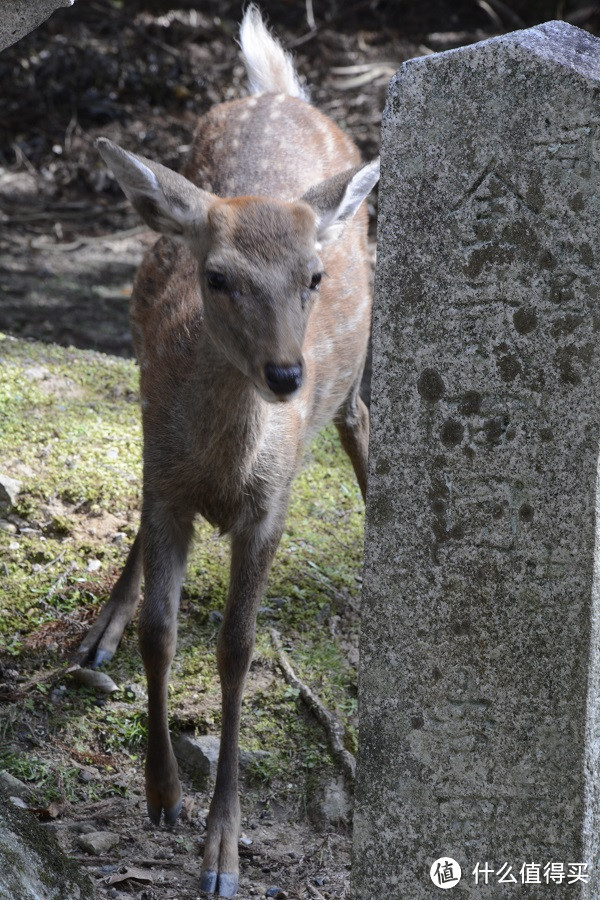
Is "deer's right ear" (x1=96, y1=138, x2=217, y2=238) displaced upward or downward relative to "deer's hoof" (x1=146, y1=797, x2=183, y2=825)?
upward

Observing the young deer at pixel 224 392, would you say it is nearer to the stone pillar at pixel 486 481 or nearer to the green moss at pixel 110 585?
the green moss at pixel 110 585

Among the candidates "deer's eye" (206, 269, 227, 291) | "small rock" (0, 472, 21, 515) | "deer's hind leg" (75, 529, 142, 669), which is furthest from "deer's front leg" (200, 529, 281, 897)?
"small rock" (0, 472, 21, 515)

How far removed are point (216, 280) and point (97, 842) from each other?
1.50m

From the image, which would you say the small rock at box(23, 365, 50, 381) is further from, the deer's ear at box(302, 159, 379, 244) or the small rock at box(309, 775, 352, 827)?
the small rock at box(309, 775, 352, 827)

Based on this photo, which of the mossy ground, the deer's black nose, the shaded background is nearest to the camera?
the deer's black nose

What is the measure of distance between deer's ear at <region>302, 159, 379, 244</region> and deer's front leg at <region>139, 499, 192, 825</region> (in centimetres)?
95

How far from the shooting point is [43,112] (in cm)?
918

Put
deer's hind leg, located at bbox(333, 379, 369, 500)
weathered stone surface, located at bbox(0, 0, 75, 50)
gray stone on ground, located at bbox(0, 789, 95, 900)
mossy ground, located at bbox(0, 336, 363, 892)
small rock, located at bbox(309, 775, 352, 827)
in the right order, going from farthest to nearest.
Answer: deer's hind leg, located at bbox(333, 379, 369, 500) < mossy ground, located at bbox(0, 336, 363, 892) < small rock, located at bbox(309, 775, 352, 827) < weathered stone surface, located at bbox(0, 0, 75, 50) < gray stone on ground, located at bbox(0, 789, 95, 900)

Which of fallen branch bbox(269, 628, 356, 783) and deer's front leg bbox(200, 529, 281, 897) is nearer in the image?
deer's front leg bbox(200, 529, 281, 897)

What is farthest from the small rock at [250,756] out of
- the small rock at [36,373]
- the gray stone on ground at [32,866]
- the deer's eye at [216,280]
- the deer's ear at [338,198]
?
the small rock at [36,373]

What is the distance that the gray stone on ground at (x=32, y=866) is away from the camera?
221cm

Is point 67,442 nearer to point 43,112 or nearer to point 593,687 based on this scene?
point 593,687

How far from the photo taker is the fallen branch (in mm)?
3379

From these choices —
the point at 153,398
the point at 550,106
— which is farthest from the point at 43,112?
the point at 550,106
